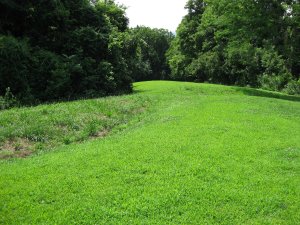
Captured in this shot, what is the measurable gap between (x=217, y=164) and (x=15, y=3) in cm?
1646

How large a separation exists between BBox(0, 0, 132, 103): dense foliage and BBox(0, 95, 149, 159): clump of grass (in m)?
4.91

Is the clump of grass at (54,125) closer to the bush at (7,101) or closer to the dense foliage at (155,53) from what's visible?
the bush at (7,101)

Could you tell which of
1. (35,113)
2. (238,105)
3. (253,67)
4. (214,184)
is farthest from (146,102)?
(253,67)

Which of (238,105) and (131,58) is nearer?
(238,105)

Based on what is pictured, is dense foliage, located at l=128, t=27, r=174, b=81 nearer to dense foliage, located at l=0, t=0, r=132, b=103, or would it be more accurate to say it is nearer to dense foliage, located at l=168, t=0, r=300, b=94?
dense foliage, located at l=168, t=0, r=300, b=94

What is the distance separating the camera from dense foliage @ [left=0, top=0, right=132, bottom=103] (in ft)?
56.9

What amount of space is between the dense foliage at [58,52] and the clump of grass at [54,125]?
16.1 feet

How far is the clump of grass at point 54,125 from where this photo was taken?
9775 millimetres

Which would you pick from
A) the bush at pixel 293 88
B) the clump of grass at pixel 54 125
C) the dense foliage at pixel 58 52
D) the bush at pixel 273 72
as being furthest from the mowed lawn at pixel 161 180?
the bush at pixel 273 72

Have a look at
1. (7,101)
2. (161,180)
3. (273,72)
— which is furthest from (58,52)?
(273,72)

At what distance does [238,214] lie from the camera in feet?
19.0

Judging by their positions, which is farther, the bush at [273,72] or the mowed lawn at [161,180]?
the bush at [273,72]

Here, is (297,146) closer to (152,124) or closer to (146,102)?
(152,124)

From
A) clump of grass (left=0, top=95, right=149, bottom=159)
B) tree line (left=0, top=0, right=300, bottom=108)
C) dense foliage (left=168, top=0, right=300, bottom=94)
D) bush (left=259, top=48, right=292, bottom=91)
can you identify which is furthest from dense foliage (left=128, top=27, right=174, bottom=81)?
clump of grass (left=0, top=95, right=149, bottom=159)
